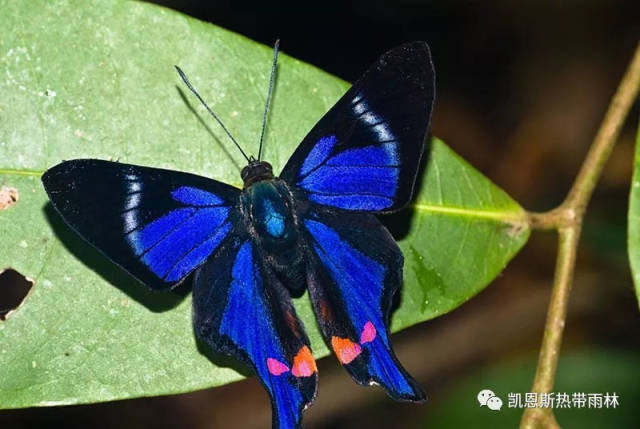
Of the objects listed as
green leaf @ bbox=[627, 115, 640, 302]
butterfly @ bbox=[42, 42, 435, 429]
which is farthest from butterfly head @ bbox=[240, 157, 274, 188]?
green leaf @ bbox=[627, 115, 640, 302]

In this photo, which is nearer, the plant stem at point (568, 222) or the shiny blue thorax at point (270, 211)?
the shiny blue thorax at point (270, 211)

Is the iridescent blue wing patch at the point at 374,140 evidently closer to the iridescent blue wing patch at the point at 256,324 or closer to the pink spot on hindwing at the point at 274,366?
the iridescent blue wing patch at the point at 256,324

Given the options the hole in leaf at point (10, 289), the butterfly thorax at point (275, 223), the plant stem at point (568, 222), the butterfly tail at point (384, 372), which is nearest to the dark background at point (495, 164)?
the hole in leaf at point (10, 289)

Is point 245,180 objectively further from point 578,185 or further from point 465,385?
point 465,385

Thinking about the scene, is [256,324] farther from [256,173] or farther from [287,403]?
[256,173]

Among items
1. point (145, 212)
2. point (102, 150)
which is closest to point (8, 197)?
point (102, 150)

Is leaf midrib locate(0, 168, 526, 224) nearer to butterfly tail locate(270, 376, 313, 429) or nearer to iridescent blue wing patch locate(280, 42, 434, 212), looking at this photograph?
iridescent blue wing patch locate(280, 42, 434, 212)
